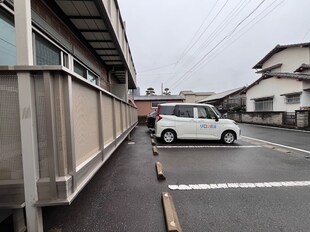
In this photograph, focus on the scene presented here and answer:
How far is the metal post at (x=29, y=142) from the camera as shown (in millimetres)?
1860

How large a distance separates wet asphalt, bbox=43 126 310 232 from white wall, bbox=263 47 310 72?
19.8m

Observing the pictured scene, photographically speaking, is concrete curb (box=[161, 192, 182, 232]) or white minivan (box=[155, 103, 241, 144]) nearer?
concrete curb (box=[161, 192, 182, 232])

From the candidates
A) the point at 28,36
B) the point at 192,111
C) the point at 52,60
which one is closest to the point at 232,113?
the point at 192,111

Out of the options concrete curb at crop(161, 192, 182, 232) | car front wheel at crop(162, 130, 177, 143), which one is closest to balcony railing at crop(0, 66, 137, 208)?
concrete curb at crop(161, 192, 182, 232)

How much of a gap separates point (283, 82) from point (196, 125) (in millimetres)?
13942

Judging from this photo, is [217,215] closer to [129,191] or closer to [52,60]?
[129,191]

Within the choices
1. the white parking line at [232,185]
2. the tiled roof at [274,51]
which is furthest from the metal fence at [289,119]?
the white parking line at [232,185]

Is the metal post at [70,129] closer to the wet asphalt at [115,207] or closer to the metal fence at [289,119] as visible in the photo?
the wet asphalt at [115,207]

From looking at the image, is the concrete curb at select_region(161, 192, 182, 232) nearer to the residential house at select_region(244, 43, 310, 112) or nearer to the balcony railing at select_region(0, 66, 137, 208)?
the balcony railing at select_region(0, 66, 137, 208)

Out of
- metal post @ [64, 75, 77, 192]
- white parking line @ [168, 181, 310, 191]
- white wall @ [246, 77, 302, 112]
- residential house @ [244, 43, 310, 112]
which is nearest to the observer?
metal post @ [64, 75, 77, 192]

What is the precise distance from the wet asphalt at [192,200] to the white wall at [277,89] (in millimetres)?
13655

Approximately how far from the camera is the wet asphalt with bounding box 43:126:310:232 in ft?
8.04

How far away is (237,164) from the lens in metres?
5.11

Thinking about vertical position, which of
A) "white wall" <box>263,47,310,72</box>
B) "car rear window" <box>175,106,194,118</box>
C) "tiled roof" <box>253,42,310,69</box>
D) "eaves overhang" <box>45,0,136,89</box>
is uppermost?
"tiled roof" <box>253,42,310,69</box>
